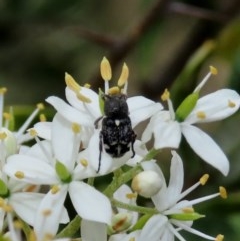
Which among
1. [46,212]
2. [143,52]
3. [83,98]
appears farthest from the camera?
[143,52]

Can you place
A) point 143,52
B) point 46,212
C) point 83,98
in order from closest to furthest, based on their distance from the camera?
point 46,212 < point 83,98 < point 143,52

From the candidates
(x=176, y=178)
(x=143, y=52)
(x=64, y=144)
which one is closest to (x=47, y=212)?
(x=64, y=144)

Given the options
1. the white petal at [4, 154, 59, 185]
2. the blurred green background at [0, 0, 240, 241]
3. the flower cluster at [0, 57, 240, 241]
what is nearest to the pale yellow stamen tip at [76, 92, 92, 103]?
the flower cluster at [0, 57, 240, 241]

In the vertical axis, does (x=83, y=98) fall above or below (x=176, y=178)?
above

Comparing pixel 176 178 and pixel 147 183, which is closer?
pixel 147 183

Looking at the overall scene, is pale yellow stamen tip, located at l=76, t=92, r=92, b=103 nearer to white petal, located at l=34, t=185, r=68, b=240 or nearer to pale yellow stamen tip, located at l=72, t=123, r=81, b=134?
pale yellow stamen tip, located at l=72, t=123, r=81, b=134

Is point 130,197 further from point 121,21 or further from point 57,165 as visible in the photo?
point 121,21

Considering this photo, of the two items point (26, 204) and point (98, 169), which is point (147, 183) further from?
point (26, 204)
